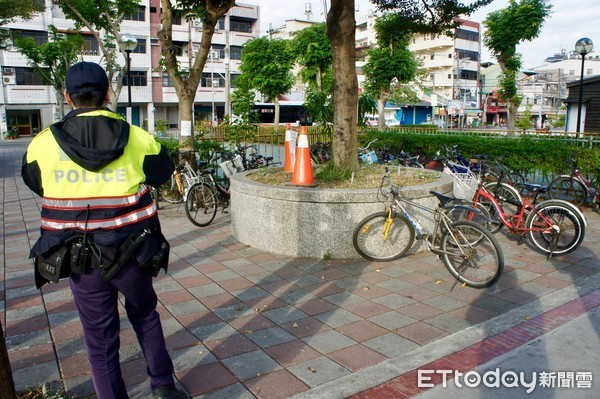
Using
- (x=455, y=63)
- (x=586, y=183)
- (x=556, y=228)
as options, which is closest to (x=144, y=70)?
(x=455, y=63)

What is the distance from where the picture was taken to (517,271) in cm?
572

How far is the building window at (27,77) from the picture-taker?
4175 centimetres

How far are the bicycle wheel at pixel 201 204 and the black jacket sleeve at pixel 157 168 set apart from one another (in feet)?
17.0

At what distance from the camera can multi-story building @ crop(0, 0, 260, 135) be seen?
41.1 meters

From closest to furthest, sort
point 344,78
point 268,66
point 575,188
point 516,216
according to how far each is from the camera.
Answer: point 516,216 < point 344,78 < point 575,188 < point 268,66

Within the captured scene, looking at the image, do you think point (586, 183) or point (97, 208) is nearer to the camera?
point (97, 208)

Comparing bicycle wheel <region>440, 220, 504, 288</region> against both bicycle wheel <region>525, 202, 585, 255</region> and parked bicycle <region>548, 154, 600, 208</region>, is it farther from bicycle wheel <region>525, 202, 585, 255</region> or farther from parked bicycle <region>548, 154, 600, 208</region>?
parked bicycle <region>548, 154, 600, 208</region>

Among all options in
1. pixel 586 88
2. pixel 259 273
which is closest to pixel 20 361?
pixel 259 273

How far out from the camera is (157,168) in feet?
8.99

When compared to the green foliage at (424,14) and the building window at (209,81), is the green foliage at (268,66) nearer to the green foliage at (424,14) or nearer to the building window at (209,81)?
the building window at (209,81)

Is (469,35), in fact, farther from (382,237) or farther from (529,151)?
(382,237)

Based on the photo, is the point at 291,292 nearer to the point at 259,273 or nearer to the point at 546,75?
the point at 259,273

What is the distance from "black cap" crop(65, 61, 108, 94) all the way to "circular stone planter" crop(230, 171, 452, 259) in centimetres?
352

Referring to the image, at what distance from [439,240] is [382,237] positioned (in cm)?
72
